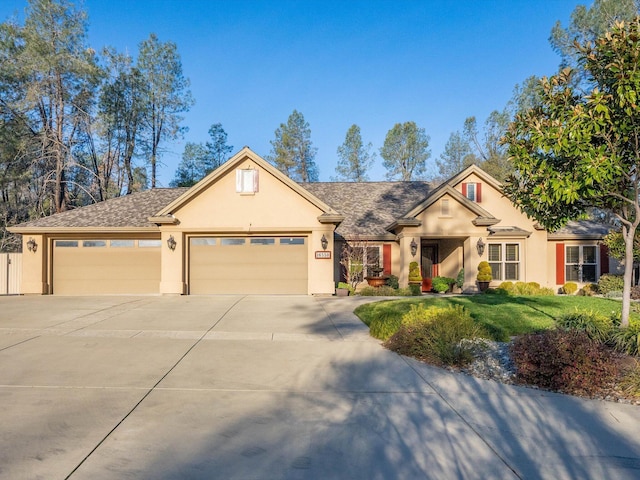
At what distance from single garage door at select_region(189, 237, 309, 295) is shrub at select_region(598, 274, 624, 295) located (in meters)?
13.6

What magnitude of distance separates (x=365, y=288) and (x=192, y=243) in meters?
8.07

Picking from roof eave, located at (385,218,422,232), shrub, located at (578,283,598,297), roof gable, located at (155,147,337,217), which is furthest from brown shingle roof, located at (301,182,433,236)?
shrub, located at (578,283,598,297)

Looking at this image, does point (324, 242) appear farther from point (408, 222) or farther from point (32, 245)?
point (32, 245)

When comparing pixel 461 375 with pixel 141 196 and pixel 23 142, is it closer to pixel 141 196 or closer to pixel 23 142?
pixel 141 196

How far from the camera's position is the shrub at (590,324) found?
6723 mm

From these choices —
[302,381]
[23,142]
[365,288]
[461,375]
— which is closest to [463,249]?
[365,288]

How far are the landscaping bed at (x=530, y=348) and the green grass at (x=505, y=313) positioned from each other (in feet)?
0.10

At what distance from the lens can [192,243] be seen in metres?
18.0

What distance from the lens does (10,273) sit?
18703 mm

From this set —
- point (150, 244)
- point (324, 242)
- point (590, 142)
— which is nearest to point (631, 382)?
point (590, 142)

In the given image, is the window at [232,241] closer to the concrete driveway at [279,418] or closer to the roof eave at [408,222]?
the roof eave at [408,222]

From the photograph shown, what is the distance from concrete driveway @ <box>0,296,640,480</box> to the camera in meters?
3.43

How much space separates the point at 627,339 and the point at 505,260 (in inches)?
550

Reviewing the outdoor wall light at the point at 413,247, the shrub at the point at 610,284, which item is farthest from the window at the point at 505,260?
the outdoor wall light at the point at 413,247
